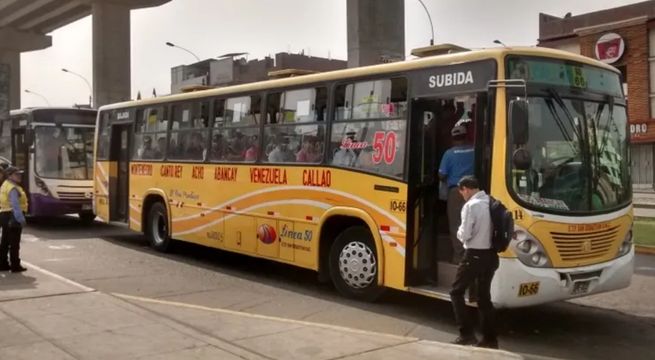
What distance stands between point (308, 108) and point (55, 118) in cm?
1067

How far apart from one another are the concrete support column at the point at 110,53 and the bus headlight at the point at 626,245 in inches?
1462

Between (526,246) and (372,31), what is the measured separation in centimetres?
1318

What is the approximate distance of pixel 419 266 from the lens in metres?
7.67

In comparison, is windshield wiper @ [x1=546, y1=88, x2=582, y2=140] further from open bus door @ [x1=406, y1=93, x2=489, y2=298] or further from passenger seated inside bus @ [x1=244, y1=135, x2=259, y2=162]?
passenger seated inside bus @ [x1=244, y1=135, x2=259, y2=162]

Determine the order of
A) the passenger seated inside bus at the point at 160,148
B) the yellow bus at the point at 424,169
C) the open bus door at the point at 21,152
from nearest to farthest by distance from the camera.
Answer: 1. the yellow bus at the point at 424,169
2. the passenger seated inside bus at the point at 160,148
3. the open bus door at the point at 21,152

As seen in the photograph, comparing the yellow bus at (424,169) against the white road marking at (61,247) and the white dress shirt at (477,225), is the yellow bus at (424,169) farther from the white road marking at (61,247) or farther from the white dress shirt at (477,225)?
the white road marking at (61,247)

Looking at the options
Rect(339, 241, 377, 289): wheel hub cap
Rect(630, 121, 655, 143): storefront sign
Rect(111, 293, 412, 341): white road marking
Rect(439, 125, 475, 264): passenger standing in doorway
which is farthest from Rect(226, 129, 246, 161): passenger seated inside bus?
Rect(630, 121, 655, 143): storefront sign

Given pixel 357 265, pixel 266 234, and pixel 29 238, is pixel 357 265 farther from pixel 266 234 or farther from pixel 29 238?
pixel 29 238

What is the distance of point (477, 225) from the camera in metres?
6.06

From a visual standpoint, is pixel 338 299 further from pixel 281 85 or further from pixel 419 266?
pixel 281 85

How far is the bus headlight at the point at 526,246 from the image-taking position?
6488 millimetres

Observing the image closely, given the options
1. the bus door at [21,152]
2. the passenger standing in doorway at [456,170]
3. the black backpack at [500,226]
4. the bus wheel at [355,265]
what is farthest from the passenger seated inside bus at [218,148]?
the bus door at [21,152]

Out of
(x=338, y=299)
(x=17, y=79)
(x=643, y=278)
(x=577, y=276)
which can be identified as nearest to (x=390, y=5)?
(x=643, y=278)

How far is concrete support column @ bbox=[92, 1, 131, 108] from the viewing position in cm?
4059
